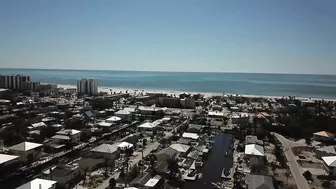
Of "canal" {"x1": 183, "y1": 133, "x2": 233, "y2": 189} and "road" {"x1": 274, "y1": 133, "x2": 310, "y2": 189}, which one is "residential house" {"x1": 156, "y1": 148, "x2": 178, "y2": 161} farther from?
"road" {"x1": 274, "y1": 133, "x2": 310, "y2": 189}

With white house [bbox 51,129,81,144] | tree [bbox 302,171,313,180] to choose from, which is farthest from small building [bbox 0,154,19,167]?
tree [bbox 302,171,313,180]

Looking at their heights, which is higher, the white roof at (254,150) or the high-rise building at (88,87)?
the high-rise building at (88,87)

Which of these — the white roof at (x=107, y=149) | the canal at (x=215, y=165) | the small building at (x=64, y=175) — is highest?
the white roof at (x=107, y=149)

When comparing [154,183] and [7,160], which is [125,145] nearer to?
[154,183]

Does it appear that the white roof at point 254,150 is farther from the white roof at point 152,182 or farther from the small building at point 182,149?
the white roof at point 152,182

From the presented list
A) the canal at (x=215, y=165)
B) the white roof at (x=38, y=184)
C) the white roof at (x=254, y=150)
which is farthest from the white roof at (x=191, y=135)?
the white roof at (x=38, y=184)

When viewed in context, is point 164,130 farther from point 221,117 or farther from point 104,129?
point 221,117

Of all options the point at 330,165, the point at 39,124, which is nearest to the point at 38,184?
the point at 39,124
